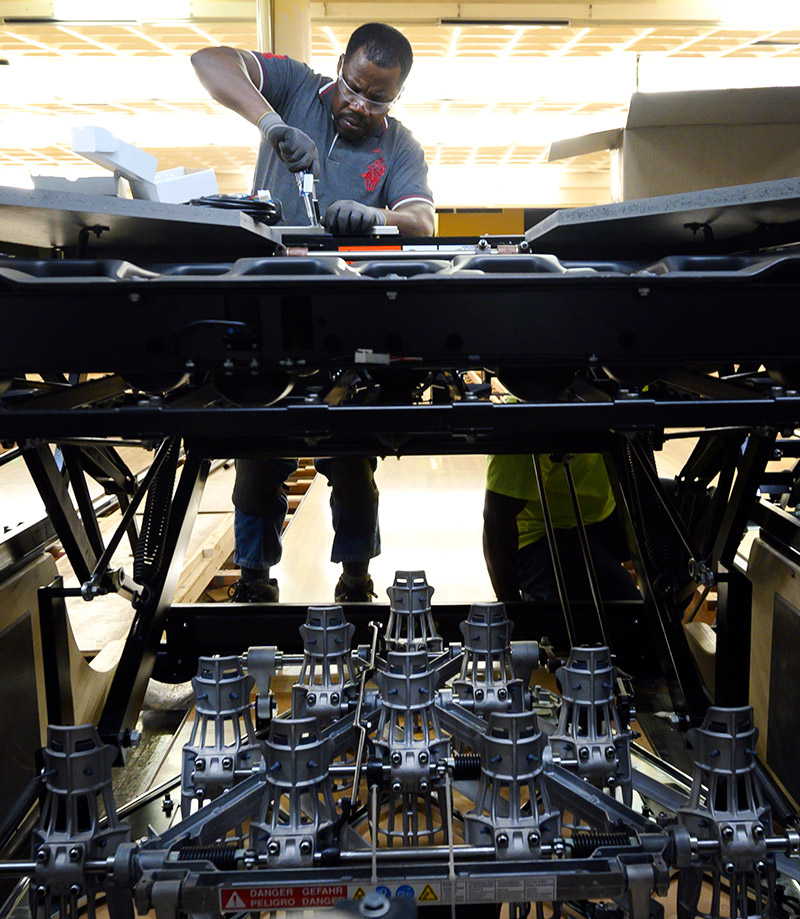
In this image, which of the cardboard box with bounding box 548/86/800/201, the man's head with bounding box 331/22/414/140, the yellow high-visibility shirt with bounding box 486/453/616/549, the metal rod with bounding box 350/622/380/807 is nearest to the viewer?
the metal rod with bounding box 350/622/380/807

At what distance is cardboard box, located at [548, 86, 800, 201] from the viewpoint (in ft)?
6.04

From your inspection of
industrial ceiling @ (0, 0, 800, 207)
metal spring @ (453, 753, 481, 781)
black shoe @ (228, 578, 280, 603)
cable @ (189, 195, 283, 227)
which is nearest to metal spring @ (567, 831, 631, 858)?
metal spring @ (453, 753, 481, 781)

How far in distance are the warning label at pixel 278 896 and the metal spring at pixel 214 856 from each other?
69 millimetres

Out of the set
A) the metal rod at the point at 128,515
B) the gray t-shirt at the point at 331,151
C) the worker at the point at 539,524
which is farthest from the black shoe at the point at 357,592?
the gray t-shirt at the point at 331,151

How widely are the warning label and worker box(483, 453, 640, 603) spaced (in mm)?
1492

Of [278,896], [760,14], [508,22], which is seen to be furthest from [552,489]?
[760,14]

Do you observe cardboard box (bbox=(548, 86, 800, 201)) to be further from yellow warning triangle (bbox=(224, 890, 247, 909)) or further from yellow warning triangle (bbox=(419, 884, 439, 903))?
yellow warning triangle (bbox=(224, 890, 247, 909))

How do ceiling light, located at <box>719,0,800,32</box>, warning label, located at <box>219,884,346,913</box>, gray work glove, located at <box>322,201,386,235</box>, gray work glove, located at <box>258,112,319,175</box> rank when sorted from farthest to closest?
1. ceiling light, located at <box>719,0,800,32</box>
2. gray work glove, located at <box>258,112,319,175</box>
3. gray work glove, located at <box>322,201,386,235</box>
4. warning label, located at <box>219,884,346,913</box>

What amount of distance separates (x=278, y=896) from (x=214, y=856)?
0.37 feet

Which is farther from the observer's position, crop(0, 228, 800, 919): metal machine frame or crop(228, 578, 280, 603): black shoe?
crop(228, 578, 280, 603): black shoe

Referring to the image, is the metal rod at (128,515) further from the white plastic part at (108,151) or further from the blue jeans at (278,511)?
the blue jeans at (278,511)

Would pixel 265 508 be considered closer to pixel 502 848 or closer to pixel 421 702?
pixel 421 702

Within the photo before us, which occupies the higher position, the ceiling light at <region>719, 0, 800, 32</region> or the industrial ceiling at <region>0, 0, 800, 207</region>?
the ceiling light at <region>719, 0, 800, 32</region>

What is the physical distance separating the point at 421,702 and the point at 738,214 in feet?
2.72
